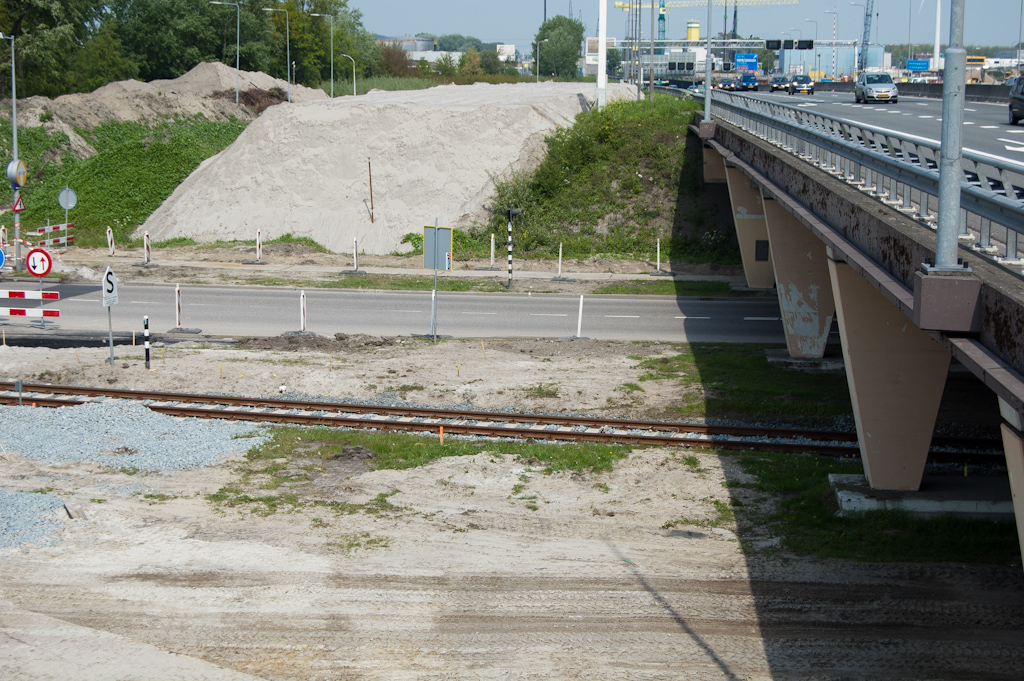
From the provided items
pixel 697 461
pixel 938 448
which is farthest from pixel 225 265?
pixel 938 448

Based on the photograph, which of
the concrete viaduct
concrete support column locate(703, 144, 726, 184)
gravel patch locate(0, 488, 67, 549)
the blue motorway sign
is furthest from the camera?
the blue motorway sign

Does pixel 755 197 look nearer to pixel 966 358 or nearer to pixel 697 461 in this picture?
pixel 697 461

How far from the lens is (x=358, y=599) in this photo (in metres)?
9.30

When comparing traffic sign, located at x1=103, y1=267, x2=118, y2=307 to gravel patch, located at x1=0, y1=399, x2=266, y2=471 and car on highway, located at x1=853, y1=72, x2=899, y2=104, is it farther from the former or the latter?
car on highway, located at x1=853, y1=72, x2=899, y2=104

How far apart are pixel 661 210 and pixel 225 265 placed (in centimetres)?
1685

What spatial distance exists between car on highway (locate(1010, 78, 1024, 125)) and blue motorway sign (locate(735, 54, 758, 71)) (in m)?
80.0

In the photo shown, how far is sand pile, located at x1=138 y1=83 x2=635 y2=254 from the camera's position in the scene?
121 ft

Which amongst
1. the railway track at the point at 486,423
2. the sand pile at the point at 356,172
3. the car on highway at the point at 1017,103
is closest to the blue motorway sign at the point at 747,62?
the sand pile at the point at 356,172

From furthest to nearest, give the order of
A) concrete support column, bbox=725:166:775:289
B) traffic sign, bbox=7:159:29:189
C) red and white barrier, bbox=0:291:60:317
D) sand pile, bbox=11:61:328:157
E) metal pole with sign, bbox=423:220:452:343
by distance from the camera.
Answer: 1. sand pile, bbox=11:61:328:157
2. traffic sign, bbox=7:159:29:189
3. concrete support column, bbox=725:166:775:289
4. metal pole with sign, bbox=423:220:452:343
5. red and white barrier, bbox=0:291:60:317

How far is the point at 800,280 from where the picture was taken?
19.3 meters

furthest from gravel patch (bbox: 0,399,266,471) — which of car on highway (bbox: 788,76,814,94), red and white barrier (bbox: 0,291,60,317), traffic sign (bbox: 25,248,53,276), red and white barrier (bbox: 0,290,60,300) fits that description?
car on highway (bbox: 788,76,814,94)

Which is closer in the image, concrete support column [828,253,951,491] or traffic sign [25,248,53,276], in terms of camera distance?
concrete support column [828,253,951,491]

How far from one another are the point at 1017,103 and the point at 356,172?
2502 cm

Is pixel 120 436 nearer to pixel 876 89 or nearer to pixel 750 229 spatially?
pixel 750 229
